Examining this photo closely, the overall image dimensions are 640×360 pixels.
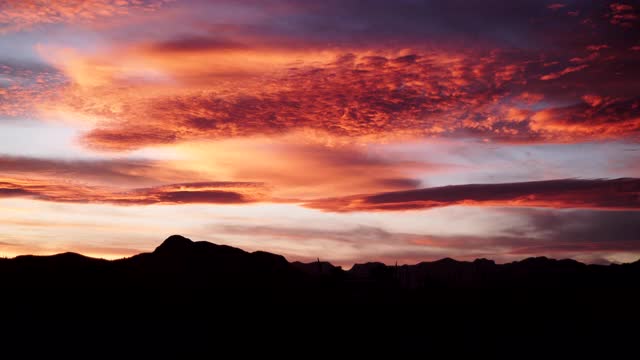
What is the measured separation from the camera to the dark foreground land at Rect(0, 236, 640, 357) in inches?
3723

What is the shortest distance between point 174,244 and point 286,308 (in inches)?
2219

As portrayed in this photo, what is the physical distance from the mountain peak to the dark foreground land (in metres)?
3.86

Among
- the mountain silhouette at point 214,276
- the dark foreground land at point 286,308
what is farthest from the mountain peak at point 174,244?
the dark foreground land at point 286,308

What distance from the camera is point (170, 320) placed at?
97.2 meters

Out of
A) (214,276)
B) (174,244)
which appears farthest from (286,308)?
(174,244)

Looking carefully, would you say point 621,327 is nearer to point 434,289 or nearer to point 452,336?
point 452,336

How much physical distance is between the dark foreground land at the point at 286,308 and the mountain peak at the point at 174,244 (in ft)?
12.7

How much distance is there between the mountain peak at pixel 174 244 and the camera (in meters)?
163

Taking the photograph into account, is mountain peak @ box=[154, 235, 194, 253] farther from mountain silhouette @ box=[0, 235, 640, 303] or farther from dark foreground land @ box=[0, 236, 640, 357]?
dark foreground land @ box=[0, 236, 640, 357]

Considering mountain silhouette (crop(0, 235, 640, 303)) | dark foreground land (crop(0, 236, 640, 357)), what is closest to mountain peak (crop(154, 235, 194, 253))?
mountain silhouette (crop(0, 235, 640, 303))

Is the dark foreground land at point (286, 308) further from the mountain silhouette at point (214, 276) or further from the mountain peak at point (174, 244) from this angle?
the mountain peak at point (174, 244)

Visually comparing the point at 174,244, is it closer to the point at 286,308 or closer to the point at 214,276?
the point at 214,276

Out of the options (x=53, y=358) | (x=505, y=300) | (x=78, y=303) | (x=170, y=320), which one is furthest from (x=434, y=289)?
(x=53, y=358)

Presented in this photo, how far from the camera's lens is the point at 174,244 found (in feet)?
546
